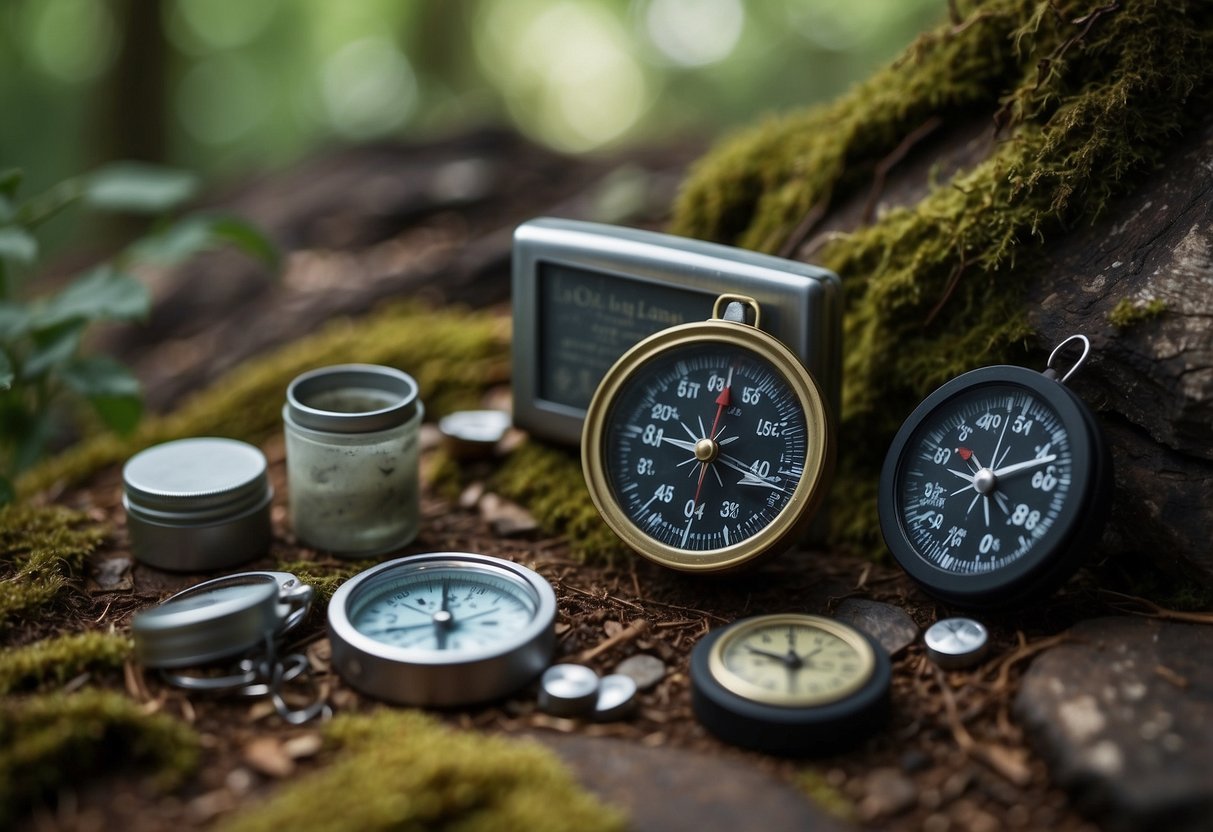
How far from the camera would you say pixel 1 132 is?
10.8 m

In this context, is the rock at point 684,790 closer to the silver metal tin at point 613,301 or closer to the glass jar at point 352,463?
the glass jar at point 352,463

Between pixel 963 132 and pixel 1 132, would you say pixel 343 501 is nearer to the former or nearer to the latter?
pixel 963 132

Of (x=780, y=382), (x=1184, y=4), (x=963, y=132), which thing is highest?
(x=1184, y=4)

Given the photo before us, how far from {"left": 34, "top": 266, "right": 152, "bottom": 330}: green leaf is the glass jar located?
0.76 metres

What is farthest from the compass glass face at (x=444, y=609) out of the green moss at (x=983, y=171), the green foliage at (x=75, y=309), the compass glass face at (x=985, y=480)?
the green foliage at (x=75, y=309)

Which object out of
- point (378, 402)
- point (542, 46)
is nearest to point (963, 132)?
point (378, 402)

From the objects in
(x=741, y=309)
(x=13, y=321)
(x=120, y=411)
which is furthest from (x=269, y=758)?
(x=13, y=321)

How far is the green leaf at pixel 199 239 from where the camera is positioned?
14.8 ft

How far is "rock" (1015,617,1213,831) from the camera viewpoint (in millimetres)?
2318

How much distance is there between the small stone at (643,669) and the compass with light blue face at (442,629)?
0.71 feet

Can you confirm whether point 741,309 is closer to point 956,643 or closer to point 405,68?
point 956,643

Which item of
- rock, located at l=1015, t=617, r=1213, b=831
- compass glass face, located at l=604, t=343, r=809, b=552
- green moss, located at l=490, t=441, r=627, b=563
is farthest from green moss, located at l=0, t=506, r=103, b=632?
rock, located at l=1015, t=617, r=1213, b=831

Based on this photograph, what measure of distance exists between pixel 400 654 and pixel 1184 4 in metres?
2.99

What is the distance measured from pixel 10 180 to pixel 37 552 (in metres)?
1.54
